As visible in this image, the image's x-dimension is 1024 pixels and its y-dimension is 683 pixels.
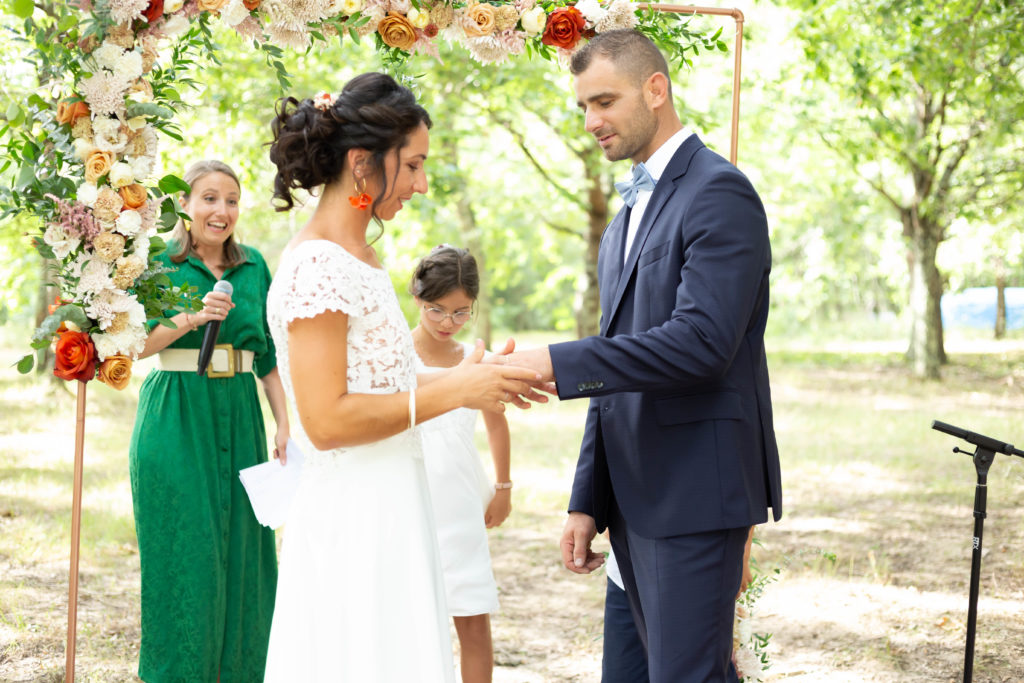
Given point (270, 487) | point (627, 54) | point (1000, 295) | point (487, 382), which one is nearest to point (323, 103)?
point (487, 382)

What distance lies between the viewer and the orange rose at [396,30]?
3445 mm

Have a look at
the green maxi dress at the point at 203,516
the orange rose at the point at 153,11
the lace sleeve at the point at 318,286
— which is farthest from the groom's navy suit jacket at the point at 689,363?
the green maxi dress at the point at 203,516

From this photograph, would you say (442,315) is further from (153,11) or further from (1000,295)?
(1000,295)

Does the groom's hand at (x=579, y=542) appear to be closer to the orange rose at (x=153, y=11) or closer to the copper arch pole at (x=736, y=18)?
the copper arch pole at (x=736, y=18)

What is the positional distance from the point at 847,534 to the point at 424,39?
226 inches

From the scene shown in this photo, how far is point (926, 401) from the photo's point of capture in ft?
47.5

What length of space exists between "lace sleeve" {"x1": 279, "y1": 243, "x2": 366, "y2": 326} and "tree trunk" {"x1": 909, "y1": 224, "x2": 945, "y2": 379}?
50.8ft

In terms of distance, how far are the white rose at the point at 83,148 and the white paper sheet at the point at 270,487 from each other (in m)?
1.36

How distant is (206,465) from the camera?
4.16m

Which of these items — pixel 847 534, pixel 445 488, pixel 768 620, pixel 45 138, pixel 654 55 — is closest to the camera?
pixel 654 55

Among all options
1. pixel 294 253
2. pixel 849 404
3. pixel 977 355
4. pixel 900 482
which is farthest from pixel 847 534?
pixel 977 355

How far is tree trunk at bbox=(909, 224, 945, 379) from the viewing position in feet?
53.3

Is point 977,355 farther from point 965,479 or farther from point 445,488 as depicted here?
point 445,488

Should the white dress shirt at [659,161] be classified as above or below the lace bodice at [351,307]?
above
